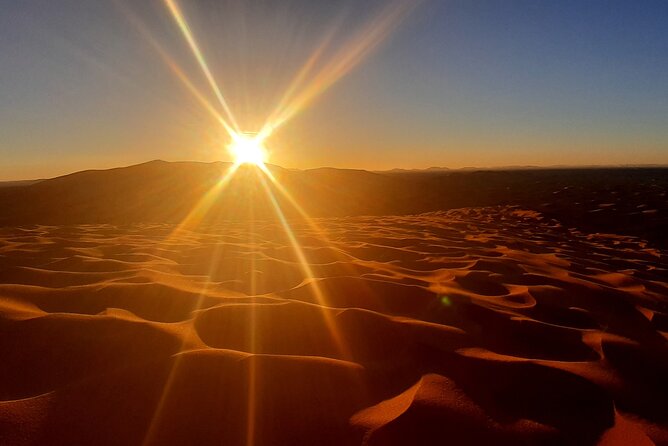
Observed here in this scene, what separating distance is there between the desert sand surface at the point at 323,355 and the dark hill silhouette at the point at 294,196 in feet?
17.5

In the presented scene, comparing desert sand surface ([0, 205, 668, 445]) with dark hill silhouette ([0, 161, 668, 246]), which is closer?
desert sand surface ([0, 205, 668, 445])

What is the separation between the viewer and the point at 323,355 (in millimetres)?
1606

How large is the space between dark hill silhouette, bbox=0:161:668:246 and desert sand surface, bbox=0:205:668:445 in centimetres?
534

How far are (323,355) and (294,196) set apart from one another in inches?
611

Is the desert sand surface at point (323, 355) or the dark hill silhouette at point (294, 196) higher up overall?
the desert sand surface at point (323, 355)

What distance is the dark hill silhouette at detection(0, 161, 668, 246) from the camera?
9.07 metres

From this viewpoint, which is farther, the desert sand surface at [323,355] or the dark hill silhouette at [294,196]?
the dark hill silhouette at [294,196]

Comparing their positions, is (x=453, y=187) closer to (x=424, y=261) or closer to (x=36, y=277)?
(x=424, y=261)

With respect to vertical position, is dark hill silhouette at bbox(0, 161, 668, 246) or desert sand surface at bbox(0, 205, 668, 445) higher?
desert sand surface at bbox(0, 205, 668, 445)

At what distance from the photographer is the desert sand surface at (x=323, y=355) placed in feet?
3.75

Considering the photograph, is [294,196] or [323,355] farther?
[294,196]

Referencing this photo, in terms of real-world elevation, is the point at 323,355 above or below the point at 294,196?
above

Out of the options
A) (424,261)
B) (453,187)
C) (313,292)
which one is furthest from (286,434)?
(453,187)

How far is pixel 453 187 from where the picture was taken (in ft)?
64.3
